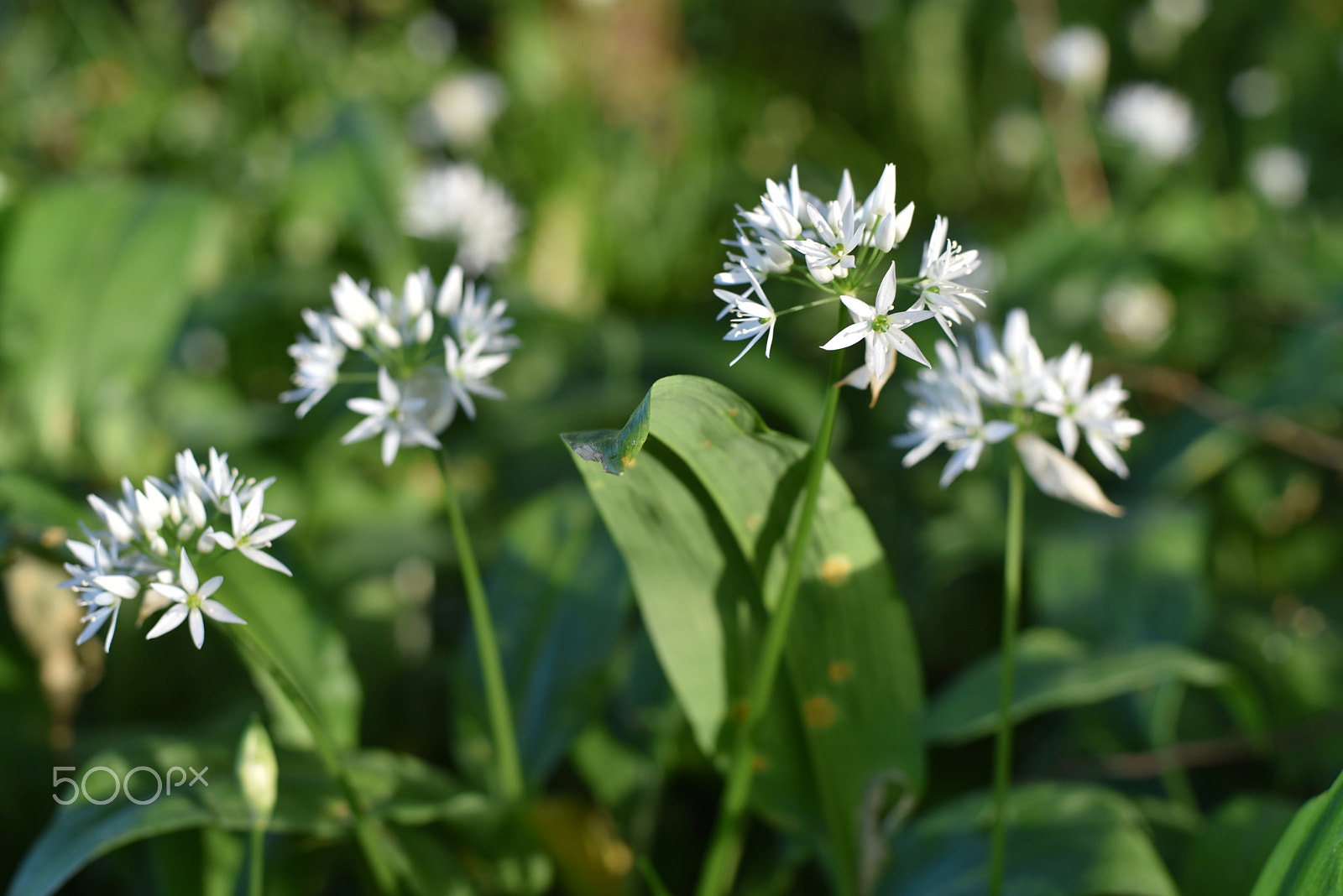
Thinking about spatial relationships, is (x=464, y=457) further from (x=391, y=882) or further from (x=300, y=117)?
(x=300, y=117)

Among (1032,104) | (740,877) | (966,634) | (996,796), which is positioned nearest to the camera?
(996,796)

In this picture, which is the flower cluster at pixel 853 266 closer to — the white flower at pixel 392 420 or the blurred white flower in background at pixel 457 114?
the white flower at pixel 392 420

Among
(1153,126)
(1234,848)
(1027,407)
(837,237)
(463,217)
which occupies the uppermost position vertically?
(463,217)

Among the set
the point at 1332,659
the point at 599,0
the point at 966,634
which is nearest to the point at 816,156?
the point at 599,0

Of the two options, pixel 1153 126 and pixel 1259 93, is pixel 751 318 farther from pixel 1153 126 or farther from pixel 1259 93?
pixel 1259 93

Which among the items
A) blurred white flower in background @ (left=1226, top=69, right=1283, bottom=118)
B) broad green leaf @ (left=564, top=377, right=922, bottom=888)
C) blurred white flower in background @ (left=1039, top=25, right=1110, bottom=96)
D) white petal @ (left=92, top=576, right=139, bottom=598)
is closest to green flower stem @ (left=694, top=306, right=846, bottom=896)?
broad green leaf @ (left=564, top=377, right=922, bottom=888)

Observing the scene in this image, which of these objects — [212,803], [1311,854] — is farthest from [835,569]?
[212,803]
